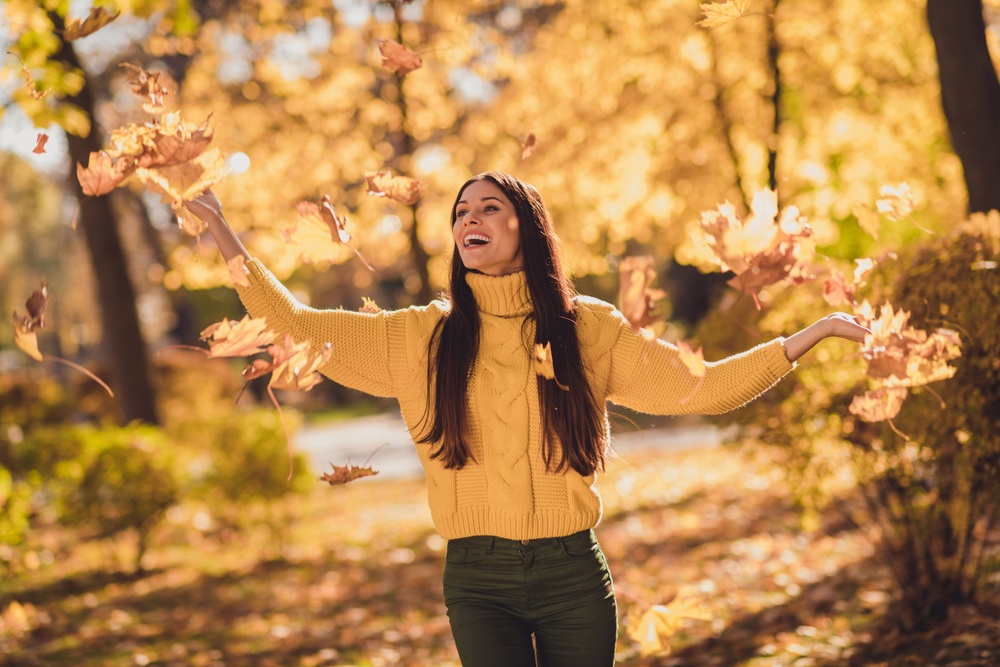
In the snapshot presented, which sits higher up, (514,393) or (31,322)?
(31,322)

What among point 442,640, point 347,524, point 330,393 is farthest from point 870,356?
point 330,393

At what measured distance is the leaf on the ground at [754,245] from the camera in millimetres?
2277

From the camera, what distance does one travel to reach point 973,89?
4.79 metres

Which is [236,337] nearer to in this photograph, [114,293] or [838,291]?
[838,291]

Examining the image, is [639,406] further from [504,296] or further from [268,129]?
[268,129]

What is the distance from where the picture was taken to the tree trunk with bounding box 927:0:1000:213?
475cm

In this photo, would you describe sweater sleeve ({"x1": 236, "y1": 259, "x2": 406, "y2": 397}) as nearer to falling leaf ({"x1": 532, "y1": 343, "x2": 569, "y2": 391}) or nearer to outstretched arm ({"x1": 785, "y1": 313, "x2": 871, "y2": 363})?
falling leaf ({"x1": 532, "y1": 343, "x2": 569, "y2": 391})

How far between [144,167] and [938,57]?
4277mm

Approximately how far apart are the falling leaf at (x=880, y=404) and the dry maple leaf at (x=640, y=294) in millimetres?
641

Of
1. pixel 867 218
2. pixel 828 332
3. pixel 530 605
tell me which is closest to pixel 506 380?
pixel 530 605

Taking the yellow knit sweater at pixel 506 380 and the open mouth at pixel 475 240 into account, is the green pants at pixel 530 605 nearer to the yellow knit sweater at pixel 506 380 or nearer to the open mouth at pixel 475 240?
the yellow knit sweater at pixel 506 380

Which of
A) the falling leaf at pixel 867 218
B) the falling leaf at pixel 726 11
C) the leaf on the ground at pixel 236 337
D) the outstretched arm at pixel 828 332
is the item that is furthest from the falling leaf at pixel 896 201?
the leaf on the ground at pixel 236 337

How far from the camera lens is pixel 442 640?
5980 millimetres

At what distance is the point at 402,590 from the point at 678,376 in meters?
5.44
